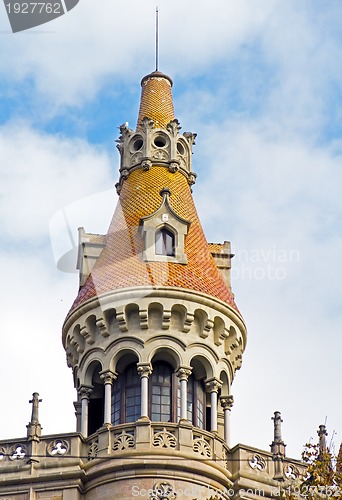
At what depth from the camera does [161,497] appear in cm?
4584

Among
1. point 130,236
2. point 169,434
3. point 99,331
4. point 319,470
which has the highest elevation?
point 130,236

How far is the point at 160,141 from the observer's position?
53719mm

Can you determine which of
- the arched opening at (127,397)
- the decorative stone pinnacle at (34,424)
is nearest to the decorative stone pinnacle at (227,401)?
the arched opening at (127,397)

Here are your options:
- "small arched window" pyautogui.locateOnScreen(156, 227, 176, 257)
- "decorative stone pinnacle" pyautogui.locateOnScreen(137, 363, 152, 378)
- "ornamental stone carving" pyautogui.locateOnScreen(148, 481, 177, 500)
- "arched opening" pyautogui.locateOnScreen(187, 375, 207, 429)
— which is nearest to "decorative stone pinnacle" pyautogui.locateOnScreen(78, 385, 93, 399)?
"decorative stone pinnacle" pyautogui.locateOnScreen(137, 363, 152, 378)

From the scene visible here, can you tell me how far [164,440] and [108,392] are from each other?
2254 millimetres

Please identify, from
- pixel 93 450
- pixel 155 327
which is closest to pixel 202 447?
pixel 93 450

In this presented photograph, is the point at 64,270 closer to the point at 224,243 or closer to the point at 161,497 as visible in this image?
the point at 224,243

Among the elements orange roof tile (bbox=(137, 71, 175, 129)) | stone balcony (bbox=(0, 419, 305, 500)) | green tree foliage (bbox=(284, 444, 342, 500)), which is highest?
orange roof tile (bbox=(137, 71, 175, 129))

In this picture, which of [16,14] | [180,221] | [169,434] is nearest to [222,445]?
[169,434]

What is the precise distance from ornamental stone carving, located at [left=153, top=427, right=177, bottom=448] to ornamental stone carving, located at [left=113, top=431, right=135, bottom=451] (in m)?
0.61

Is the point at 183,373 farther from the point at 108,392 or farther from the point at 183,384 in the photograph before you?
the point at 108,392

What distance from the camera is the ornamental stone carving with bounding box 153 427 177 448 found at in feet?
154

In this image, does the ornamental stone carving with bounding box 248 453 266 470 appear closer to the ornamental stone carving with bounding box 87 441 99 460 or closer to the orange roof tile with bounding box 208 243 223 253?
the ornamental stone carving with bounding box 87 441 99 460

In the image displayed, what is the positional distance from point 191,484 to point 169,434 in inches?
59.2
